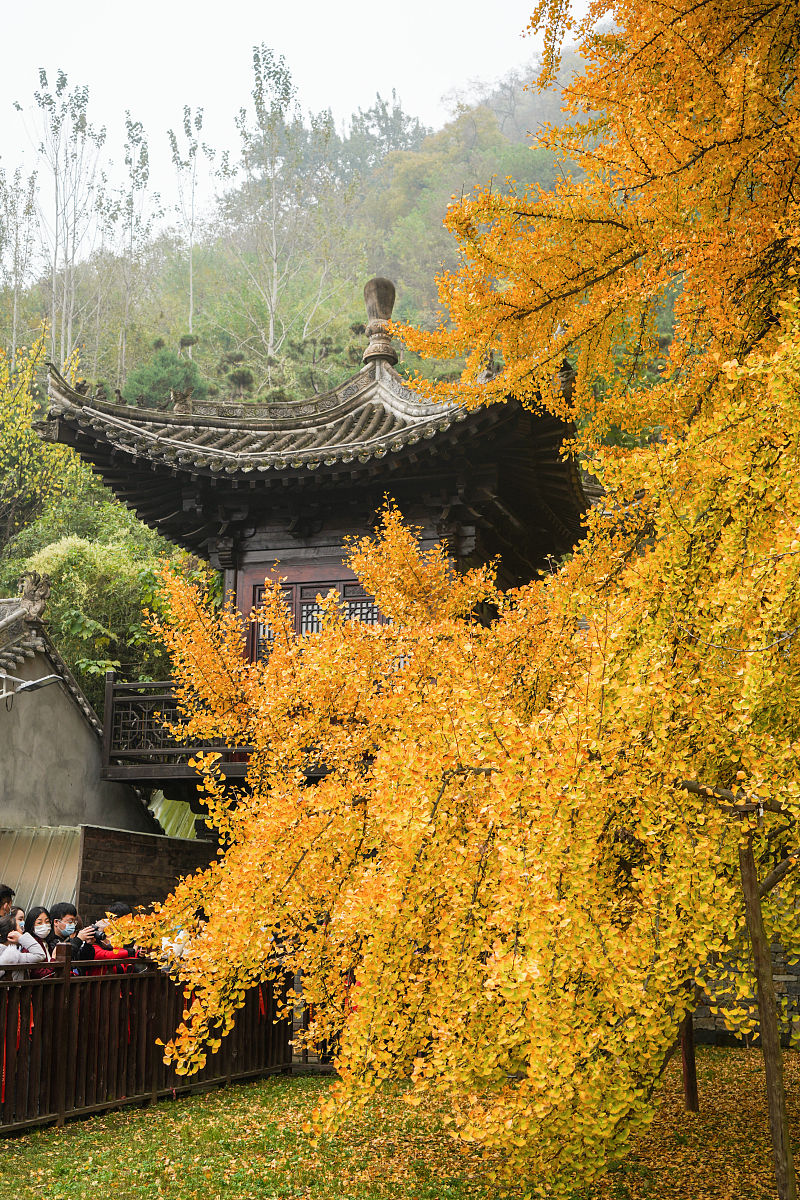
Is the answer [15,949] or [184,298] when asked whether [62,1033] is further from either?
[184,298]

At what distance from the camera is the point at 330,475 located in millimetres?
12164

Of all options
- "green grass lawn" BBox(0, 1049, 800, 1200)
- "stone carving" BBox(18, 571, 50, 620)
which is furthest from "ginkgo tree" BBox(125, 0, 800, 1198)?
"stone carving" BBox(18, 571, 50, 620)

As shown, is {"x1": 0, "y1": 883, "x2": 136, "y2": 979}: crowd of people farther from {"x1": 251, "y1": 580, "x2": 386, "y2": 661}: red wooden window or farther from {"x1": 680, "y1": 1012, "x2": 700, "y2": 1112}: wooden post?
{"x1": 680, "y1": 1012, "x2": 700, "y2": 1112}: wooden post

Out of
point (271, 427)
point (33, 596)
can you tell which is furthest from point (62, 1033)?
point (271, 427)

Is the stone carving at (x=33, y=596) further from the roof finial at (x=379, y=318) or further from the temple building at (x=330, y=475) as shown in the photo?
the roof finial at (x=379, y=318)

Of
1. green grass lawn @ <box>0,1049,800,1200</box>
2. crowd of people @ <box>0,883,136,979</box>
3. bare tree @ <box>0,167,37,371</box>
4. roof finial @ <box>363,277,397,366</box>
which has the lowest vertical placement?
green grass lawn @ <box>0,1049,800,1200</box>

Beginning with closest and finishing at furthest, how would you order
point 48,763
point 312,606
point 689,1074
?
point 689,1074, point 312,606, point 48,763

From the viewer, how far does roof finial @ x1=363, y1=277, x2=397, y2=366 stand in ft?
48.3

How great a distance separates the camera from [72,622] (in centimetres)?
2031

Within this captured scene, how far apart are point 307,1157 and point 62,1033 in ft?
6.85

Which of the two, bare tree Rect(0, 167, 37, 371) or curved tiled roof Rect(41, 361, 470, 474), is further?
bare tree Rect(0, 167, 37, 371)

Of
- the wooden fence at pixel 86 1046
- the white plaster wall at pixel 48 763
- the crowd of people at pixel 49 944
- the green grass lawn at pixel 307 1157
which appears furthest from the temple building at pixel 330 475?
the green grass lawn at pixel 307 1157

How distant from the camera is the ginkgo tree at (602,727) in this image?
162 inches

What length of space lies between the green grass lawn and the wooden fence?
17cm
